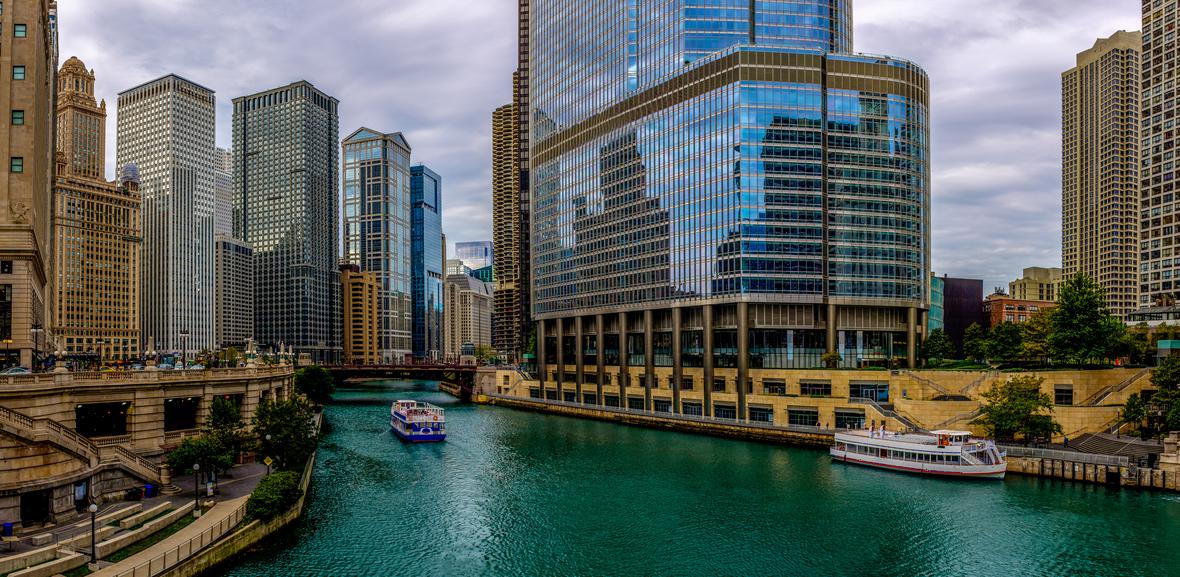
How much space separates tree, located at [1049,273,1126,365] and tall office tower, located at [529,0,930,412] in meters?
27.8

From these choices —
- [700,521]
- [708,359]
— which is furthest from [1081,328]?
[700,521]

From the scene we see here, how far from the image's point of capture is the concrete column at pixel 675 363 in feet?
432

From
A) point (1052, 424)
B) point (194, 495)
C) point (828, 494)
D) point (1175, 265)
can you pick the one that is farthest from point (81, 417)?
point (1175, 265)

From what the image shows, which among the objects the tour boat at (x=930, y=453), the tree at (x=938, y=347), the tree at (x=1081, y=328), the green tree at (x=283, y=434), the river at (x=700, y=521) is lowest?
the river at (x=700, y=521)

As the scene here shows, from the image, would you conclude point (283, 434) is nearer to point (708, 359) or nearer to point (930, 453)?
point (930, 453)

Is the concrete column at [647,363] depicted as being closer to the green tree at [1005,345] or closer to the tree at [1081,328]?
the green tree at [1005,345]

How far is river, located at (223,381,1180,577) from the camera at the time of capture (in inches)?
2092

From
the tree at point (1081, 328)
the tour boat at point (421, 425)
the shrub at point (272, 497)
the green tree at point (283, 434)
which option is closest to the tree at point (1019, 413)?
the tree at point (1081, 328)

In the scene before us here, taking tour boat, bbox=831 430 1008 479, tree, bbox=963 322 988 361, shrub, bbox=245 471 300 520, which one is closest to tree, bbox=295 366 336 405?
shrub, bbox=245 471 300 520

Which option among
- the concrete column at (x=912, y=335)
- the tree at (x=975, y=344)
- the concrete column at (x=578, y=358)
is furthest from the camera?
the concrete column at (x=578, y=358)

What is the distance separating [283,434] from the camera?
66.8 m

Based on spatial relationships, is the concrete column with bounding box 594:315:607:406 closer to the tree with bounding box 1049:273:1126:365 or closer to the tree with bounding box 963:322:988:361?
the tree with bounding box 963:322:988:361

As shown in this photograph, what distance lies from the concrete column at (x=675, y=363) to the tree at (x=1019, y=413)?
50.5 meters

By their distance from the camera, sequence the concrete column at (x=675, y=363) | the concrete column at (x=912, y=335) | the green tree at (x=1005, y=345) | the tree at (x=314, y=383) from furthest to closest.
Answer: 1. the tree at (x=314, y=383)
2. the concrete column at (x=912, y=335)
3. the concrete column at (x=675, y=363)
4. the green tree at (x=1005, y=345)
